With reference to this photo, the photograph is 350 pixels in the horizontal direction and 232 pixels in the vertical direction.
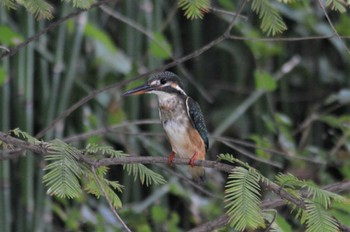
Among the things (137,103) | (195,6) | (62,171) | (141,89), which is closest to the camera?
(62,171)

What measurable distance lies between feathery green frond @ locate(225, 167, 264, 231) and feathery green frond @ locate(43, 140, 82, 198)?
31 centimetres

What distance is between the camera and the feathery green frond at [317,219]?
158 centimetres

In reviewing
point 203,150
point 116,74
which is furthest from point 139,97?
point 203,150

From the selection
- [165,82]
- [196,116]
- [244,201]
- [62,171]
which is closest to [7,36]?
[165,82]

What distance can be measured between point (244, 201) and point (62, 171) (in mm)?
367

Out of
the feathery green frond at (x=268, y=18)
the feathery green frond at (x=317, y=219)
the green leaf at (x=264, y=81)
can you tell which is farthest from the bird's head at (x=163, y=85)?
the feathery green frond at (x=317, y=219)

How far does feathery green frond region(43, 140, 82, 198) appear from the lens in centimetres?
153

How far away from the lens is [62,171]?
1553 mm

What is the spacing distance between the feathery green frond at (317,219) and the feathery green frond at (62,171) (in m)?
0.47

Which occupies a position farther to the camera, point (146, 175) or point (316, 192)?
point (146, 175)

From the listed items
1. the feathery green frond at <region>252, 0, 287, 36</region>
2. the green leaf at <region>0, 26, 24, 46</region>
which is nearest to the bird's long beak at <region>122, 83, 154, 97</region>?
the feathery green frond at <region>252, 0, 287, 36</region>

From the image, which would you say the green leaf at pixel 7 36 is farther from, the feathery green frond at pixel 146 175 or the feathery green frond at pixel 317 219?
the feathery green frond at pixel 317 219

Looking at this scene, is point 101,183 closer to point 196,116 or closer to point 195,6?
point 195,6

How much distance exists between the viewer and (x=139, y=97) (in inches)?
144
